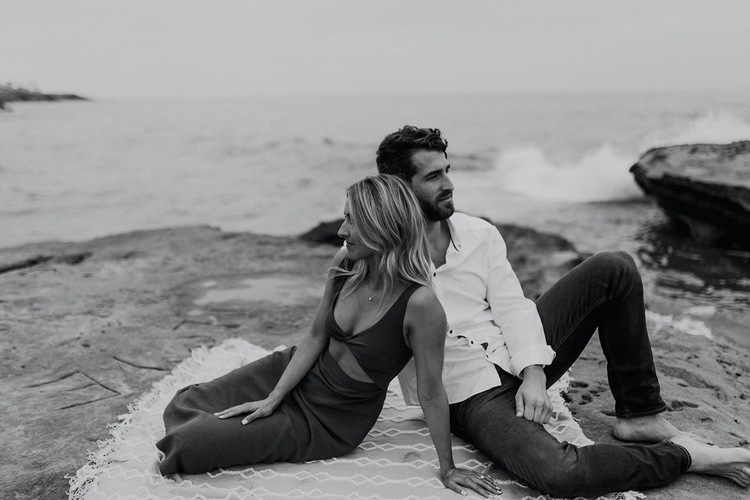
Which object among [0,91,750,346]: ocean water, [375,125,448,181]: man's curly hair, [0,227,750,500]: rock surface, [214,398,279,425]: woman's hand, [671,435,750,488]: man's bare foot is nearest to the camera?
[671,435,750,488]: man's bare foot

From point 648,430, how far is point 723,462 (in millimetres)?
363

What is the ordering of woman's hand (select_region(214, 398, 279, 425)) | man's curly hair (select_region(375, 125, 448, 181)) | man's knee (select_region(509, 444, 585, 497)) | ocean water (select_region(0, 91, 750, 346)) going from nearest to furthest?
man's knee (select_region(509, 444, 585, 497)) < woman's hand (select_region(214, 398, 279, 425)) < man's curly hair (select_region(375, 125, 448, 181)) < ocean water (select_region(0, 91, 750, 346))

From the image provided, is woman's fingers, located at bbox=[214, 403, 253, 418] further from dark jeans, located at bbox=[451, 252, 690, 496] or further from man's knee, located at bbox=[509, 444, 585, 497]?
man's knee, located at bbox=[509, 444, 585, 497]

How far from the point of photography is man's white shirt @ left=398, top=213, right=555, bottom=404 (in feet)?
9.89

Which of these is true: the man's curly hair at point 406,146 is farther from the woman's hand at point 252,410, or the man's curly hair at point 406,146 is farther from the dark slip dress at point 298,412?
the woman's hand at point 252,410

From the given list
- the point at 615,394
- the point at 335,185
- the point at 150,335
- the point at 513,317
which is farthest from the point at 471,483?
the point at 335,185

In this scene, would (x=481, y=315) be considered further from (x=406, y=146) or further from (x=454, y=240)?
(x=406, y=146)

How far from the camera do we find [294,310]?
5.90 m

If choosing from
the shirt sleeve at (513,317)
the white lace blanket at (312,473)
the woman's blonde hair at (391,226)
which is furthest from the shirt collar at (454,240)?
the white lace blanket at (312,473)

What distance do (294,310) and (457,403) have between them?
10.1ft

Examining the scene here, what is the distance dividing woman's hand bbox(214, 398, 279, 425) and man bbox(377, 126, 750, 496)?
802 mm

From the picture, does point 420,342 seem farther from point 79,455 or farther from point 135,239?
point 135,239

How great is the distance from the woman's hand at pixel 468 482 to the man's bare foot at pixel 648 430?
866mm

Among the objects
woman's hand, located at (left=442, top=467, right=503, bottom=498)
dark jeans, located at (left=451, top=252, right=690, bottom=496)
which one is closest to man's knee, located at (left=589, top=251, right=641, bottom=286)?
dark jeans, located at (left=451, top=252, right=690, bottom=496)
